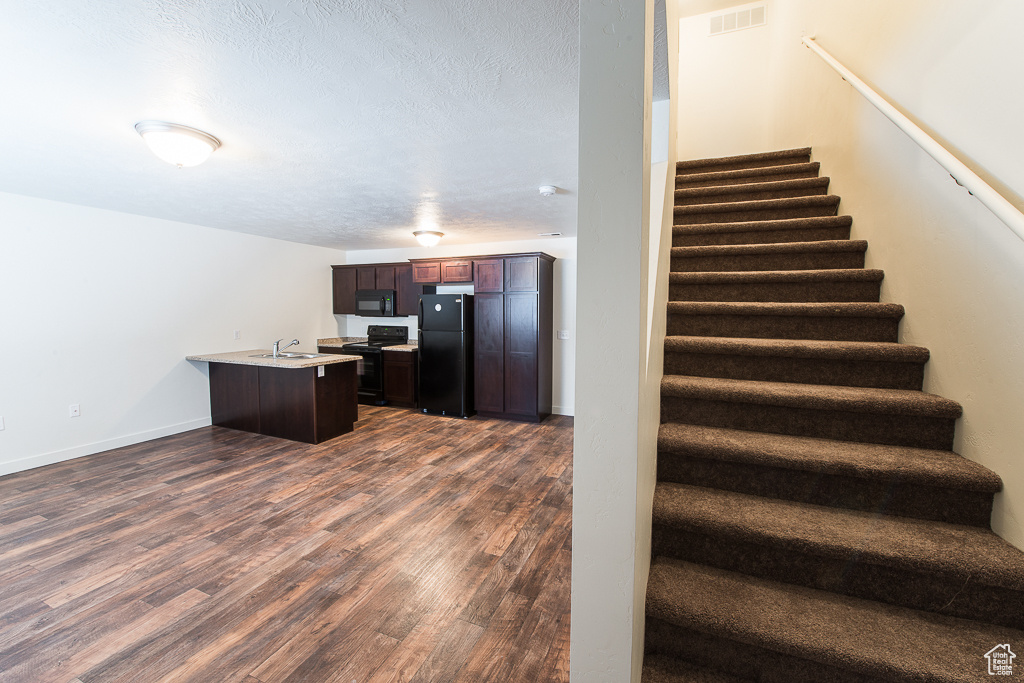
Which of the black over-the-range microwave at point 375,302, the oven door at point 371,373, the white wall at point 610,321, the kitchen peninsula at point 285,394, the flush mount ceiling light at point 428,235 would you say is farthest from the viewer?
the black over-the-range microwave at point 375,302

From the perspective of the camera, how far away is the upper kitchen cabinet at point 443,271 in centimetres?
548

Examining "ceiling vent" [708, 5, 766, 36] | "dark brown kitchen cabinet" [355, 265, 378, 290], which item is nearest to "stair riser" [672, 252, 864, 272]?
"ceiling vent" [708, 5, 766, 36]

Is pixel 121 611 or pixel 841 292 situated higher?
pixel 841 292

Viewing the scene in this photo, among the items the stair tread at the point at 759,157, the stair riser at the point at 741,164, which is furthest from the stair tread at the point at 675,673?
the stair tread at the point at 759,157

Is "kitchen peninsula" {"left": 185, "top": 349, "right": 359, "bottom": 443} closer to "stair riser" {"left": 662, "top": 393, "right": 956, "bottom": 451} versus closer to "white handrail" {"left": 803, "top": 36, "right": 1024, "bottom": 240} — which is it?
"stair riser" {"left": 662, "top": 393, "right": 956, "bottom": 451}

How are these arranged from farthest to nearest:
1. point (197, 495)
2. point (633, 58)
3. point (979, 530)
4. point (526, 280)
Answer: point (526, 280)
point (197, 495)
point (979, 530)
point (633, 58)

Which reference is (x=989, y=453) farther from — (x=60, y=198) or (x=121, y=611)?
(x=60, y=198)

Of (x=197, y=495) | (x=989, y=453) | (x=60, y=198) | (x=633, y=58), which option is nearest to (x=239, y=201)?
(x=60, y=198)

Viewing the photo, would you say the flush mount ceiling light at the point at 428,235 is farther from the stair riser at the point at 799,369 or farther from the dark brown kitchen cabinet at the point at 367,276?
the stair riser at the point at 799,369

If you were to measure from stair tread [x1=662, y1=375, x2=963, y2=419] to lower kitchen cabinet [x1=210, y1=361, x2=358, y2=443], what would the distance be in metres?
3.74

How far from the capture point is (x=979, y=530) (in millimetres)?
1171

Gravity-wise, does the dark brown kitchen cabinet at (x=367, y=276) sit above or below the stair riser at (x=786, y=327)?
above

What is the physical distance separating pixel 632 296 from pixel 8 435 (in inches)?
208

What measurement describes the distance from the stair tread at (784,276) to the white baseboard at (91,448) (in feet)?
17.6
